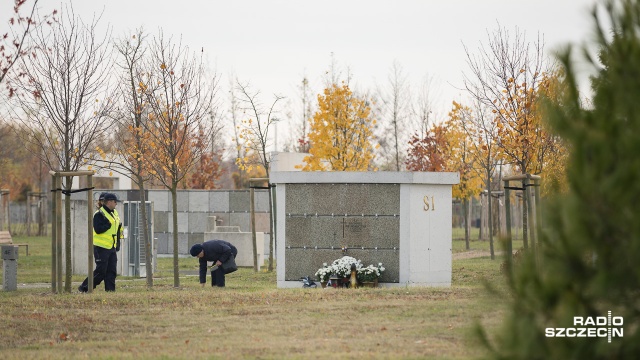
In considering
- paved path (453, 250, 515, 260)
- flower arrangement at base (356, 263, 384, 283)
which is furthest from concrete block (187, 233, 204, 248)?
flower arrangement at base (356, 263, 384, 283)

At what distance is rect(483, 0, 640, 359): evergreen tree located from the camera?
15.3ft

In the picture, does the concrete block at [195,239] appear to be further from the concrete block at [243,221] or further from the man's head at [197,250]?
the man's head at [197,250]

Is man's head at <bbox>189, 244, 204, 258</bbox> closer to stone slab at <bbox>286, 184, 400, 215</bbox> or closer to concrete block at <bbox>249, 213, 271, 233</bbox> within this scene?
stone slab at <bbox>286, 184, 400, 215</bbox>

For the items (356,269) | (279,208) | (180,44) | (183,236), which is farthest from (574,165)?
(183,236)

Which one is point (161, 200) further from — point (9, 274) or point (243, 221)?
point (9, 274)

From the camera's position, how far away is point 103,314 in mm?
13891

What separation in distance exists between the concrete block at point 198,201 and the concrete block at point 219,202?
18 cm

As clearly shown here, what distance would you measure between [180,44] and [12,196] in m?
51.5

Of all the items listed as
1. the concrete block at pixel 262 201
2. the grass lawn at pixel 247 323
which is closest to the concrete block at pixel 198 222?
the concrete block at pixel 262 201

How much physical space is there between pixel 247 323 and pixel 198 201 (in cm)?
2307

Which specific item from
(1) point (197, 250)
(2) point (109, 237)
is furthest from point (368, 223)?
(2) point (109, 237)

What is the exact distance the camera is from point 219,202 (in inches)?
1387

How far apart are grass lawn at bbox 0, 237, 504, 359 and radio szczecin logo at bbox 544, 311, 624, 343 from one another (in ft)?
9.82

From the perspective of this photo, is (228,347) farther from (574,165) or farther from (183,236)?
(183,236)
